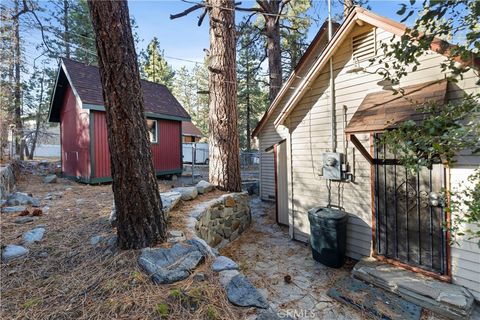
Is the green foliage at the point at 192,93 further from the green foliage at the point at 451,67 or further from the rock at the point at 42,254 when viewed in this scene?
the green foliage at the point at 451,67

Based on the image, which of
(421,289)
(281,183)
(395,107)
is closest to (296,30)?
(281,183)

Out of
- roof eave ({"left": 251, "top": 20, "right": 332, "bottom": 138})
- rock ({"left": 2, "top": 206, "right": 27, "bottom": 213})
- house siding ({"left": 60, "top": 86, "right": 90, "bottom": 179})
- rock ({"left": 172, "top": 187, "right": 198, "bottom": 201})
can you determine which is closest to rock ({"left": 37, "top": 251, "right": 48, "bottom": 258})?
rock ({"left": 2, "top": 206, "right": 27, "bottom": 213})

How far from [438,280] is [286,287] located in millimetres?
2053

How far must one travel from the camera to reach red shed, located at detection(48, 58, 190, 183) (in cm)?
831

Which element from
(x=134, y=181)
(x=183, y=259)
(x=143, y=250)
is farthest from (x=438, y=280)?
(x=134, y=181)

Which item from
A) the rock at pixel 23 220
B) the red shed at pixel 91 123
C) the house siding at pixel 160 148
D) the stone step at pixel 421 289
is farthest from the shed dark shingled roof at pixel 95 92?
the stone step at pixel 421 289

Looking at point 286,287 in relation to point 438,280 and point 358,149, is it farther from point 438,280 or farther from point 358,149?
point 358,149

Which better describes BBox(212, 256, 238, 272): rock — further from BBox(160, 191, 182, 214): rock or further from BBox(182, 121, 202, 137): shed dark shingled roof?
BBox(182, 121, 202, 137): shed dark shingled roof

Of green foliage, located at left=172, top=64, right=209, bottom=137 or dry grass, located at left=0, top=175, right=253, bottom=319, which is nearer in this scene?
dry grass, located at left=0, top=175, right=253, bottom=319

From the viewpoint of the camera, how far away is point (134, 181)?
2682 mm

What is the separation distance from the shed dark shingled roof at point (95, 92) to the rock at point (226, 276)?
20.2 feet

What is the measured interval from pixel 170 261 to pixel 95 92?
8414 mm

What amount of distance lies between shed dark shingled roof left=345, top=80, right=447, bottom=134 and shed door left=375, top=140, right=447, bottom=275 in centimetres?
80

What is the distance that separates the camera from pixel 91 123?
824 centimetres
